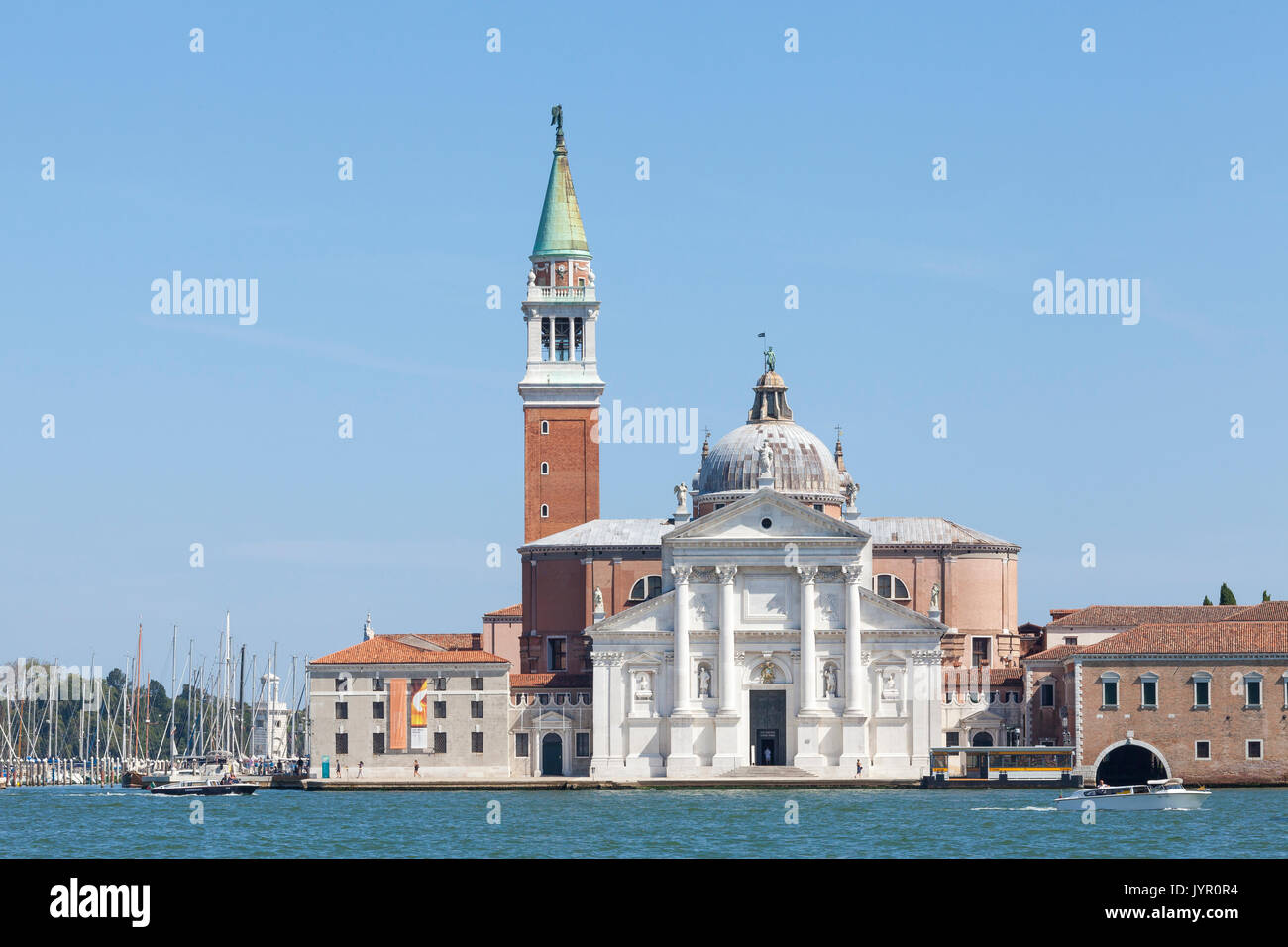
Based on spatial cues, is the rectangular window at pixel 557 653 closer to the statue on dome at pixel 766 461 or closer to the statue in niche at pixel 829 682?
the statue on dome at pixel 766 461

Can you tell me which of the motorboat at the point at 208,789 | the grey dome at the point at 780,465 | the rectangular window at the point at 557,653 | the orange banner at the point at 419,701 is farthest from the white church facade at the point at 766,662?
the motorboat at the point at 208,789

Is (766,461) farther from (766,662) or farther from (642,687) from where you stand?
(642,687)

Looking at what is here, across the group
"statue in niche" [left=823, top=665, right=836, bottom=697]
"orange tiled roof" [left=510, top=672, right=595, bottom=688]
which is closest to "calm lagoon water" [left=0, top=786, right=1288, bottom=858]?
"statue in niche" [left=823, top=665, right=836, bottom=697]

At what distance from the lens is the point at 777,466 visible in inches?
2913

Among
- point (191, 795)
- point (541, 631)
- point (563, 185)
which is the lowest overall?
point (191, 795)

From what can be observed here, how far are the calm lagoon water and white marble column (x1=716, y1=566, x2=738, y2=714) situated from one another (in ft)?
12.6

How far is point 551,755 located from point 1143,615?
22.2m

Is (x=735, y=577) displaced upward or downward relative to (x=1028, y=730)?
upward

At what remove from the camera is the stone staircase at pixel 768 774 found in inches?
2616

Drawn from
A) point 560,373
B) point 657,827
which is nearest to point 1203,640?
point 657,827
